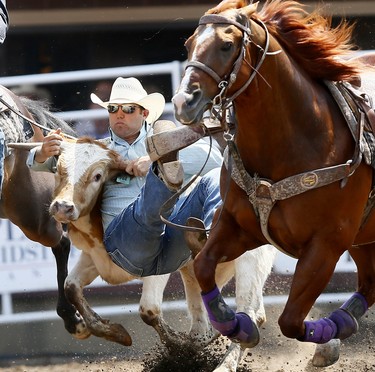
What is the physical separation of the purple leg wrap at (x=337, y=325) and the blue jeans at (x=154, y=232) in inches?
27.4

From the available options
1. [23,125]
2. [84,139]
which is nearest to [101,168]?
[84,139]

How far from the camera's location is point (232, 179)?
421cm

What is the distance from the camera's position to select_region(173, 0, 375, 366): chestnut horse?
13.1ft

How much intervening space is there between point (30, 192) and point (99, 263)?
93 centimetres

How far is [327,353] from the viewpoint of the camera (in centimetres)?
495

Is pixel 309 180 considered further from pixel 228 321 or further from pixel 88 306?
pixel 88 306

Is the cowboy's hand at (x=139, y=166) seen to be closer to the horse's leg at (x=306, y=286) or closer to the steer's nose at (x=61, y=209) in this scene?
the steer's nose at (x=61, y=209)

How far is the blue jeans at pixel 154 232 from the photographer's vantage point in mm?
4918

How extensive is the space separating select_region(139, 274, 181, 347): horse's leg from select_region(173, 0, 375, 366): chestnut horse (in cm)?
104

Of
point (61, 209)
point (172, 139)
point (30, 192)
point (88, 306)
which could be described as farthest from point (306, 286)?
point (30, 192)

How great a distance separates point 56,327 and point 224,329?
130 inches

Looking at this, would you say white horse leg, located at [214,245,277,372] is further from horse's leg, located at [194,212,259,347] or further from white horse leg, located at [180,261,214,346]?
horse's leg, located at [194,212,259,347]

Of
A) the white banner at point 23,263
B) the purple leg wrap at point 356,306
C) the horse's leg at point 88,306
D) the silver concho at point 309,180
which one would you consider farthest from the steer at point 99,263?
the white banner at point 23,263

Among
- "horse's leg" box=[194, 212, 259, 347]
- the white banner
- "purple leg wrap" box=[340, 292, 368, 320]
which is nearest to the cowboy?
"horse's leg" box=[194, 212, 259, 347]
